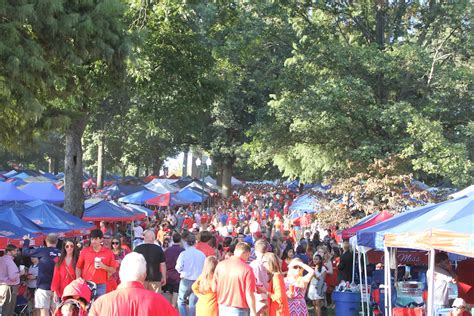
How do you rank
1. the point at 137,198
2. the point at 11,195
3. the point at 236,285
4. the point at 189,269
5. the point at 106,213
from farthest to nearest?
1. the point at 137,198
2. the point at 11,195
3. the point at 106,213
4. the point at 189,269
5. the point at 236,285

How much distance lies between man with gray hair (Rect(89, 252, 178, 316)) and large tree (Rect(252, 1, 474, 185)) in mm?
16225

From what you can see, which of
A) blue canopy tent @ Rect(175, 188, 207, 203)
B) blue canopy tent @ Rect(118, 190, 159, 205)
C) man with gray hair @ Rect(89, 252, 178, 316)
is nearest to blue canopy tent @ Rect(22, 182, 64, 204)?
blue canopy tent @ Rect(118, 190, 159, 205)

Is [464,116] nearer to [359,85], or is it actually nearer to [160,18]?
[359,85]

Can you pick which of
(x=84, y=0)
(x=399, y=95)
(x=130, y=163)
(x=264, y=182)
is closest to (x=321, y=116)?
(x=399, y=95)

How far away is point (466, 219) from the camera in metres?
8.80

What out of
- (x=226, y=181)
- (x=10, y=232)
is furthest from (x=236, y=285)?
(x=226, y=181)

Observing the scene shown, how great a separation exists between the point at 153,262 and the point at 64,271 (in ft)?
5.04

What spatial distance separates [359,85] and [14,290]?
12858mm

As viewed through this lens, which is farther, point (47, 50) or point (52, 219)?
point (52, 219)

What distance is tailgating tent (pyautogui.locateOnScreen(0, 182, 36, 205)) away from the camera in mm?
23370

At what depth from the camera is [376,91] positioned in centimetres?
2289

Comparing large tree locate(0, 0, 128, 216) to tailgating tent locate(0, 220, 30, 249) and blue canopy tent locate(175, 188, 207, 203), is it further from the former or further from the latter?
blue canopy tent locate(175, 188, 207, 203)

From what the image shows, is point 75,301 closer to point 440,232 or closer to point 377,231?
point 440,232

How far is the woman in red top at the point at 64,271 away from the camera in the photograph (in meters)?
10.1
